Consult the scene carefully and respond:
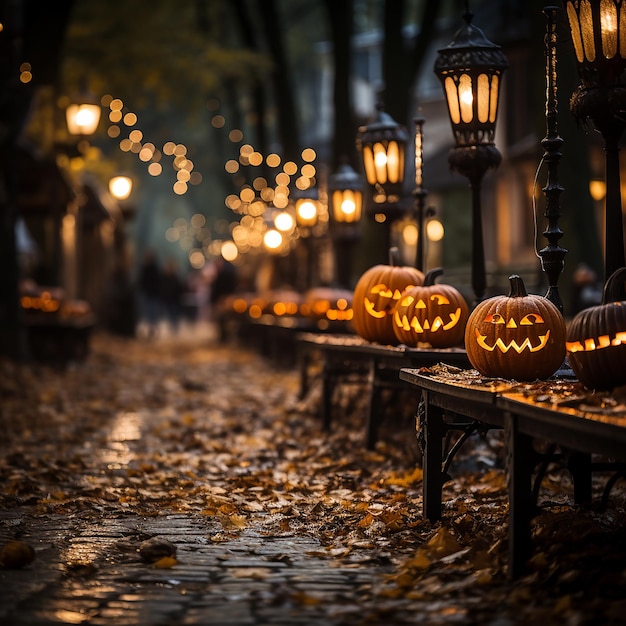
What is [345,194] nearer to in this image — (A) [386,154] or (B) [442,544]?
(A) [386,154]

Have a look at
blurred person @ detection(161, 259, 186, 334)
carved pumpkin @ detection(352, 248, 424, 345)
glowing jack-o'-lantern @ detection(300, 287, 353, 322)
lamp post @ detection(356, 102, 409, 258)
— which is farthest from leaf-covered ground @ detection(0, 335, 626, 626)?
blurred person @ detection(161, 259, 186, 334)

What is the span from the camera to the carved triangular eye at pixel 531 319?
282 inches

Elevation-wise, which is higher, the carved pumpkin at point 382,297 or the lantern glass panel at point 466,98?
the lantern glass panel at point 466,98

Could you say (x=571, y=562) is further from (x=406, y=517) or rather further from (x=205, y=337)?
(x=205, y=337)

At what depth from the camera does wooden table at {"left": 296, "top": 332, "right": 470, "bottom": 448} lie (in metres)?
9.65

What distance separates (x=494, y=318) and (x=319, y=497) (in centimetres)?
205

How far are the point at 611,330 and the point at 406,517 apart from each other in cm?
214

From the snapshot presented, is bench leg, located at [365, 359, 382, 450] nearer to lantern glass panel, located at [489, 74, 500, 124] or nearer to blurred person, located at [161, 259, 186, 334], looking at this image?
lantern glass panel, located at [489, 74, 500, 124]

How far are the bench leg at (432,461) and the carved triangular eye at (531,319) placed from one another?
755mm

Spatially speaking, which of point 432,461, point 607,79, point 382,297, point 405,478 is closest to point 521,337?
point 432,461

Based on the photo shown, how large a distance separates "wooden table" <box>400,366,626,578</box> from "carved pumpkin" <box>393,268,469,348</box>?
6.42 feet

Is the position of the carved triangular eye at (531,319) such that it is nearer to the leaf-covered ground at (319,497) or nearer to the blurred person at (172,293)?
the leaf-covered ground at (319,497)

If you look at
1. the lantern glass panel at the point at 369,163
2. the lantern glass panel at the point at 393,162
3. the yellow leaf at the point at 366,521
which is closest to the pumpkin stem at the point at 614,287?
the yellow leaf at the point at 366,521

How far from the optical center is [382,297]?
36.7ft
